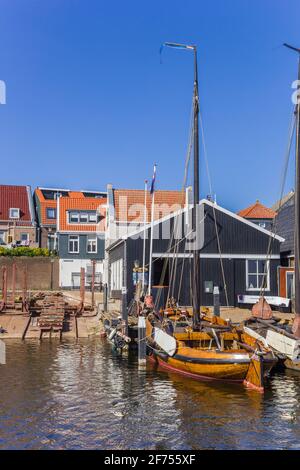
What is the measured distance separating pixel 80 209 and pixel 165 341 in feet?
130

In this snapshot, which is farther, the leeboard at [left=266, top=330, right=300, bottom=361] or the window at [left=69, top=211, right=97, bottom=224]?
the window at [left=69, top=211, right=97, bottom=224]

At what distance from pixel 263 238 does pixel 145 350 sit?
16529 millimetres

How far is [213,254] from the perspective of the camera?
33.4 metres

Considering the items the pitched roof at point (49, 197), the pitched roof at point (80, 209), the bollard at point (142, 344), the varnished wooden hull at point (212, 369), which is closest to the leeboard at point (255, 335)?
the varnished wooden hull at point (212, 369)

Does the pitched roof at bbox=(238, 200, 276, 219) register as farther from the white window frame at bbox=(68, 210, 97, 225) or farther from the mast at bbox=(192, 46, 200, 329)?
the mast at bbox=(192, 46, 200, 329)

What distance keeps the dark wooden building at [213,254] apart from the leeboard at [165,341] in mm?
12123

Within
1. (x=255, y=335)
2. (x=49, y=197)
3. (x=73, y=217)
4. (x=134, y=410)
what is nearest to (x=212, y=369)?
(x=255, y=335)

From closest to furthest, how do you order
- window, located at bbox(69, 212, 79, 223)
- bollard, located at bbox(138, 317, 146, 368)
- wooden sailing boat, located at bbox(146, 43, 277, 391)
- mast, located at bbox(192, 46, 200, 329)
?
wooden sailing boat, located at bbox(146, 43, 277, 391), bollard, located at bbox(138, 317, 146, 368), mast, located at bbox(192, 46, 200, 329), window, located at bbox(69, 212, 79, 223)

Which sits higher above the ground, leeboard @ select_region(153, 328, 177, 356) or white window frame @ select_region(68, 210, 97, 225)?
white window frame @ select_region(68, 210, 97, 225)

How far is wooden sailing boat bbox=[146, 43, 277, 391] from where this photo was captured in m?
16.5

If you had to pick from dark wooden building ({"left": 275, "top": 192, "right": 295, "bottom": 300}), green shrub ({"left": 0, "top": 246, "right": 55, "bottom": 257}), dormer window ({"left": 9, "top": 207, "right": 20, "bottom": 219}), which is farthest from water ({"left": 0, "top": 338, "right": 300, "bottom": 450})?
dormer window ({"left": 9, "top": 207, "right": 20, "bottom": 219})

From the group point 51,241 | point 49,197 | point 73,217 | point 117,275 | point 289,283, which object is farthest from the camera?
point 49,197

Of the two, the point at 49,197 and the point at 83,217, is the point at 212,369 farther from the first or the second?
the point at 49,197

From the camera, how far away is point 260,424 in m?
12.8
